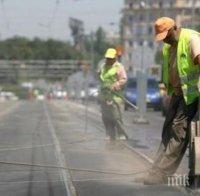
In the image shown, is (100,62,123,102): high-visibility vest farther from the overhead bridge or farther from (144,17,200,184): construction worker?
the overhead bridge

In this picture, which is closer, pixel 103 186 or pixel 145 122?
pixel 103 186

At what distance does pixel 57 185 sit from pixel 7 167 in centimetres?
189

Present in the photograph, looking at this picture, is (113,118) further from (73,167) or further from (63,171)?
(63,171)

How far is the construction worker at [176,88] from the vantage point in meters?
9.51

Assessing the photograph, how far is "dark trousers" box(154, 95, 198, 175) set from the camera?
9664 mm

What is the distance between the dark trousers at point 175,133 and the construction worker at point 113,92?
540 cm

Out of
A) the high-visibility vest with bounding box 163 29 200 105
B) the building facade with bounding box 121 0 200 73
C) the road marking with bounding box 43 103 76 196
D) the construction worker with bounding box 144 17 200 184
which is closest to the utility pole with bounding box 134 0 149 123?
the building facade with bounding box 121 0 200 73

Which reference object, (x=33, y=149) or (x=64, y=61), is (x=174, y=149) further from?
(x=64, y=61)

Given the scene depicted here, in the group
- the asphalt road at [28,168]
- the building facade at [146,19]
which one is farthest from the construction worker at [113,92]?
the building facade at [146,19]

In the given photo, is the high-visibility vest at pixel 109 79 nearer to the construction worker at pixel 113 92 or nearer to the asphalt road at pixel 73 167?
the construction worker at pixel 113 92

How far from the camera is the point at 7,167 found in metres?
11.5

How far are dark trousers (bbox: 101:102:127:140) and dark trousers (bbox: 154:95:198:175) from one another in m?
5.48

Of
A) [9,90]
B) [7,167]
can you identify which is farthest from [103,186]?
[9,90]

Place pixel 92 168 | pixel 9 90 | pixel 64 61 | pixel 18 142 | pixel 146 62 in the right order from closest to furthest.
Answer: pixel 92 168, pixel 18 142, pixel 146 62, pixel 9 90, pixel 64 61
